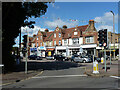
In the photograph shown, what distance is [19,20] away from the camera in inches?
580

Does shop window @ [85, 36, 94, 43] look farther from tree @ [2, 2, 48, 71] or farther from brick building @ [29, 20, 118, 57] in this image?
tree @ [2, 2, 48, 71]

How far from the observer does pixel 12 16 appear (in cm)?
1405

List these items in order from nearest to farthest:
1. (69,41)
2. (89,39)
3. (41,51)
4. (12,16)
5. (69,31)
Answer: (12,16) < (89,39) < (69,41) < (69,31) < (41,51)

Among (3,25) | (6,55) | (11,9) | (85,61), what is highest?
(11,9)

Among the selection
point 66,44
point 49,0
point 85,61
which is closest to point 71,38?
point 66,44

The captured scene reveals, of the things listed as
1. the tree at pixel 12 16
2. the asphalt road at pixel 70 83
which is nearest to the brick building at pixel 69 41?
the tree at pixel 12 16

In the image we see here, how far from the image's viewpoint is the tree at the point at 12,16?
44.6 feet

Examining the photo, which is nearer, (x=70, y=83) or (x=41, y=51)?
(x=70, y=83)

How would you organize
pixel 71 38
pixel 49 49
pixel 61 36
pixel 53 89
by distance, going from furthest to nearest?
pixel 49 49 < pixel 61 36 < pixel 71 38 < pixel 53 89

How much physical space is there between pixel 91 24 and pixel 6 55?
104ft

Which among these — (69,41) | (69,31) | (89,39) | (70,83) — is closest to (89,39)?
(89,39)

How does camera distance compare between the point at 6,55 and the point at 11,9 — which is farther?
the point at 6,55

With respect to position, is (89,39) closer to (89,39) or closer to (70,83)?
(89,39)

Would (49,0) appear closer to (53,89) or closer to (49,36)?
(53,89)
